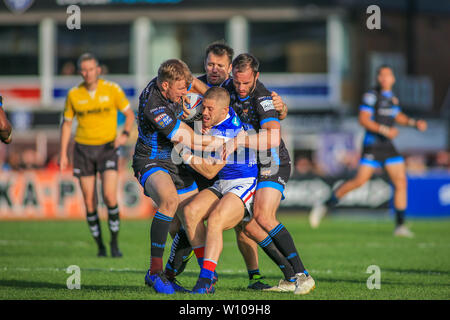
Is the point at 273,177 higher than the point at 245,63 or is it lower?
lower

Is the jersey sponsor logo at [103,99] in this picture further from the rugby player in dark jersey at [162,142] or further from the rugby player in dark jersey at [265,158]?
the rugby player in dark jersey at [265,158]

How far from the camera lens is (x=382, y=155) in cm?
1367

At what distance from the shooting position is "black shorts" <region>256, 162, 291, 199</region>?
7.41 metres

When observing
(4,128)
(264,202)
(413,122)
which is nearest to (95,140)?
(4,128)

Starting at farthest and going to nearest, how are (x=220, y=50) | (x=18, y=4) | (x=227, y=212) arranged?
(x=18, y=4) → (x=220, y=50) → (x=227, y=212)

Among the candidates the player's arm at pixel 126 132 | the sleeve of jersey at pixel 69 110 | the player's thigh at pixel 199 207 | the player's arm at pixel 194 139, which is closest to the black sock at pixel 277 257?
the player's thigh at pixel 199 207

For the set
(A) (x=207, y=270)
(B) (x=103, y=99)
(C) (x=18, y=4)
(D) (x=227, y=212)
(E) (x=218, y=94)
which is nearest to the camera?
(A) (x=207, y=270)

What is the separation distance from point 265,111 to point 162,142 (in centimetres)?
114

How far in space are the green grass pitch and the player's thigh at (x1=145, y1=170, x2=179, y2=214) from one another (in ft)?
2.84

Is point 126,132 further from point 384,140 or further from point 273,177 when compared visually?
point 384,140

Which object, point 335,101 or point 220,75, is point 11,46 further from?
point 220,75

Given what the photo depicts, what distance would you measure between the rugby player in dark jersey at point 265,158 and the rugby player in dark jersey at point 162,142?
0.44 metres

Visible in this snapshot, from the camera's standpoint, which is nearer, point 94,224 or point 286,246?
point 286,246
